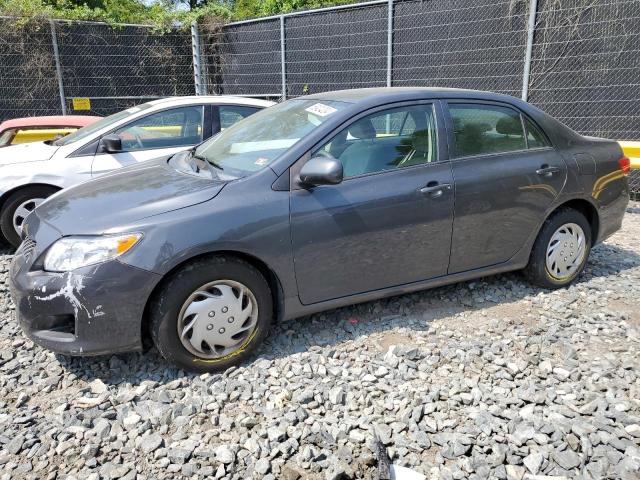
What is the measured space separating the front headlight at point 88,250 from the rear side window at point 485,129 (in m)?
2.34

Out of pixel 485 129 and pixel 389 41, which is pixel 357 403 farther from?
pixel 389 41

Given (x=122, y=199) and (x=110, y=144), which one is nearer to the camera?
(x=122, y=199)

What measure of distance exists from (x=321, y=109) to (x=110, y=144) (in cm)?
270

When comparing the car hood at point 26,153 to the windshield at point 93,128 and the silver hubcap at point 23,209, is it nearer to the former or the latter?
the windshield at point 93,128

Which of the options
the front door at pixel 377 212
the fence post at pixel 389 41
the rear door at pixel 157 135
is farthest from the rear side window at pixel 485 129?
the fence post at pixel 389 41

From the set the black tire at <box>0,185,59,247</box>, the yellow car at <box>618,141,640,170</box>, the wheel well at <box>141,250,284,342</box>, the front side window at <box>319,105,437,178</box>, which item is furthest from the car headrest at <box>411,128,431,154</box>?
the yellow car at <box>618,141,640,170</box>

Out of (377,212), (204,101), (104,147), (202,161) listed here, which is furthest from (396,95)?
(104,147)

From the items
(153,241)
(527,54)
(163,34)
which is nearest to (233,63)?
(163,34)

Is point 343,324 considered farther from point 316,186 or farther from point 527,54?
point 527,54

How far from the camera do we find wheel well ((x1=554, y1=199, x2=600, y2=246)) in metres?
4.35

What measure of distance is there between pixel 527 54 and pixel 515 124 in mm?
3849

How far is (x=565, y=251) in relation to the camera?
14.2 feet

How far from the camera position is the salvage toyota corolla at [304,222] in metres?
2.92

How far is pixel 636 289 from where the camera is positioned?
172 inches
